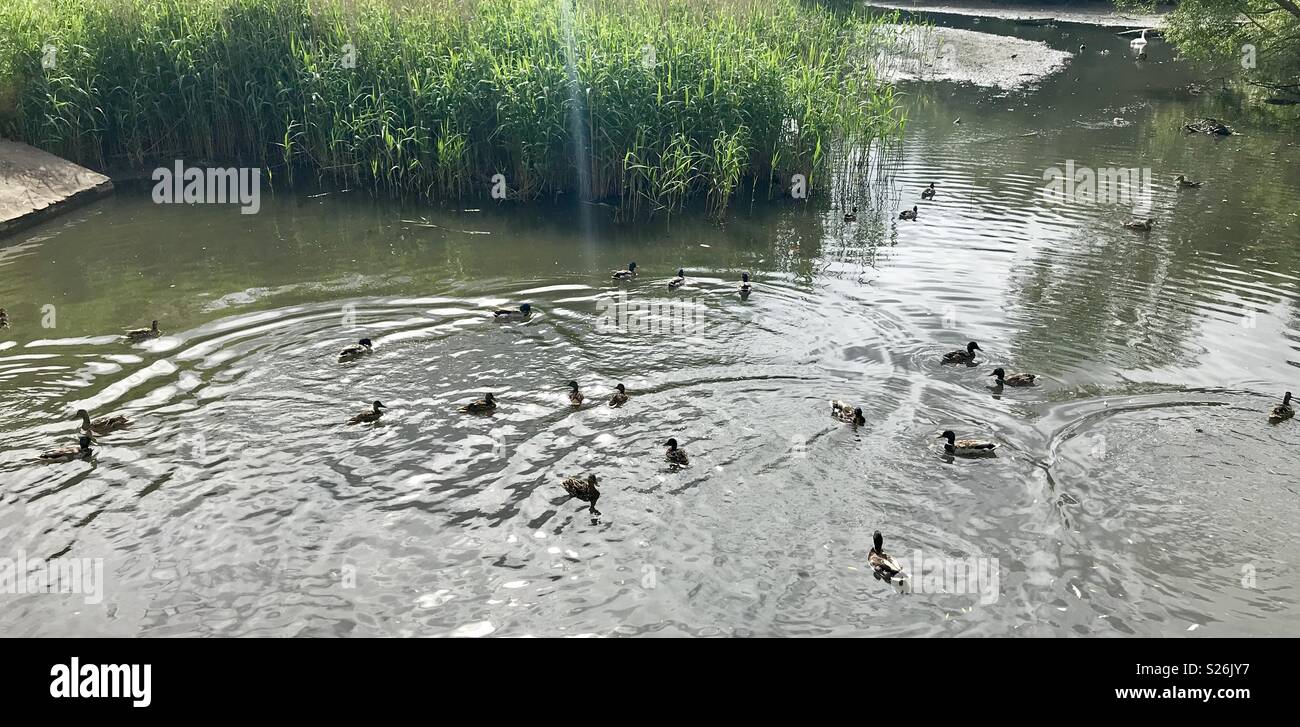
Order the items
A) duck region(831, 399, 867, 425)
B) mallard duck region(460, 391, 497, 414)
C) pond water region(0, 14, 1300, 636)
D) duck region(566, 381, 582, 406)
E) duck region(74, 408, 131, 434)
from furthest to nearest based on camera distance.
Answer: duck region(566, 381, 582, 406) < mallard duck region(460, 391, 497, 414) < duck region(831, 399, 867, 425) < duck region(74, 408, 131, 434) < pond water region(0, 14, 1300, 636)

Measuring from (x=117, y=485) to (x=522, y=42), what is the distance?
1369 centimetres

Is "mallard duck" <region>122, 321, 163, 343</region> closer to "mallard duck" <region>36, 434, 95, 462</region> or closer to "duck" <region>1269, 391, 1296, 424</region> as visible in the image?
"mallard duck" <region>36, 434, 95, 462</region>

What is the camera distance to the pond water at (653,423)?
7.97 meters

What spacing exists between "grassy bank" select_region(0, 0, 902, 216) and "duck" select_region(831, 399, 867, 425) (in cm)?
847

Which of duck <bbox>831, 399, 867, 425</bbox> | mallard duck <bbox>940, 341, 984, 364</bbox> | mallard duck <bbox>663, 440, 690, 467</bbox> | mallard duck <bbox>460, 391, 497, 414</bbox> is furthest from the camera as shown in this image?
mallard duck <bbox>940, 341, 984, 364</bbox>

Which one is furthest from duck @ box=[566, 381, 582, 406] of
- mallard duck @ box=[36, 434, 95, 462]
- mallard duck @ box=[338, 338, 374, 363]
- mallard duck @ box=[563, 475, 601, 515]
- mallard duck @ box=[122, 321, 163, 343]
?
mallard duck @ box=[122, 321, 163, 343]

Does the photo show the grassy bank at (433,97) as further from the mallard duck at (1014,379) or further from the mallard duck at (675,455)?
the mallard duck at (675,455)

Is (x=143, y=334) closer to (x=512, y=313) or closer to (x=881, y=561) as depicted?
(x=512, y=313)

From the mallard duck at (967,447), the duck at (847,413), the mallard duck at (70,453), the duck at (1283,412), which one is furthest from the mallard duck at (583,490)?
the duck at (1283,412)

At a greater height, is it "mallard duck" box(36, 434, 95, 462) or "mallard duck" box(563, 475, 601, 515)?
"mallard duck" box(36, 434, 95, 462)

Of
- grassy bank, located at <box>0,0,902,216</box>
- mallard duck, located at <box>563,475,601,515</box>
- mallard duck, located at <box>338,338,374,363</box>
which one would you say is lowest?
mallard duck, located at <box>563,475,601,515</box>

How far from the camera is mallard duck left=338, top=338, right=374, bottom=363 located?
1248 centimetres

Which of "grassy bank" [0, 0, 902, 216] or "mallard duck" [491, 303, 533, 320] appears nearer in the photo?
"mallard duck" [491, 303, 533, 320]

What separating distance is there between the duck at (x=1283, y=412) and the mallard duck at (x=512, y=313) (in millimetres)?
9365
